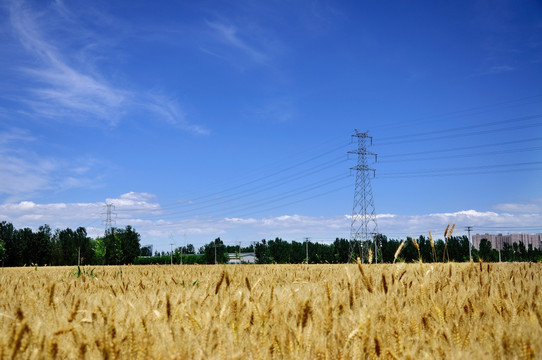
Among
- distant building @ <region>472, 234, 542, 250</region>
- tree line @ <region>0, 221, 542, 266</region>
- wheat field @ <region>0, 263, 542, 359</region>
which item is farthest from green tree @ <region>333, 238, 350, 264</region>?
wheat field @ <region>0, 263, 542, 359</region>

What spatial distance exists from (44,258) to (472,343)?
106m

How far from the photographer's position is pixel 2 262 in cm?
9006

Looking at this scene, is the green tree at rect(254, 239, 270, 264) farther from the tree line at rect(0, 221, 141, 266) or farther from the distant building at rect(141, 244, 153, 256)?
the distant building at rect(141, 244, 153, 256)

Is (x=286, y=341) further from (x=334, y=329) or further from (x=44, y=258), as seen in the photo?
(x=44, y=258)

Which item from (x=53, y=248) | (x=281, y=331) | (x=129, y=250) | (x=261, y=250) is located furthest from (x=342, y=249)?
(x=281, y=331)

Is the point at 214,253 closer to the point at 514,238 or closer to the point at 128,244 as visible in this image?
the point at 128,244

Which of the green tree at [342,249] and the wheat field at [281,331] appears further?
the green tree at [342,249]

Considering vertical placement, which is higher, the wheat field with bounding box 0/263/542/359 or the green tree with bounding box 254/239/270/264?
the wheat field with bounding box 0/263/542/359

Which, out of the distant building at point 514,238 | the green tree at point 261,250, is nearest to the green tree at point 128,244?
the green tree at point 261,250

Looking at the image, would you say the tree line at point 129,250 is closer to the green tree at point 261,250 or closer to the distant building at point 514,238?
the green tree at point 261,250

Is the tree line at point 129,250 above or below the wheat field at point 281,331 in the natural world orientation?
below

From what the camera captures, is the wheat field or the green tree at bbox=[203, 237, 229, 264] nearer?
the wheat field

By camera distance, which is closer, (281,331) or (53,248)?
(281,331)

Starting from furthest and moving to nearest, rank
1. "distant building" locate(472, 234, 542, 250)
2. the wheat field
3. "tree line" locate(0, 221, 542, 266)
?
"distant building" locate(472, 234, 542, 250) < "tree line" locate(0, 221, 542, 266) < the wheat field
